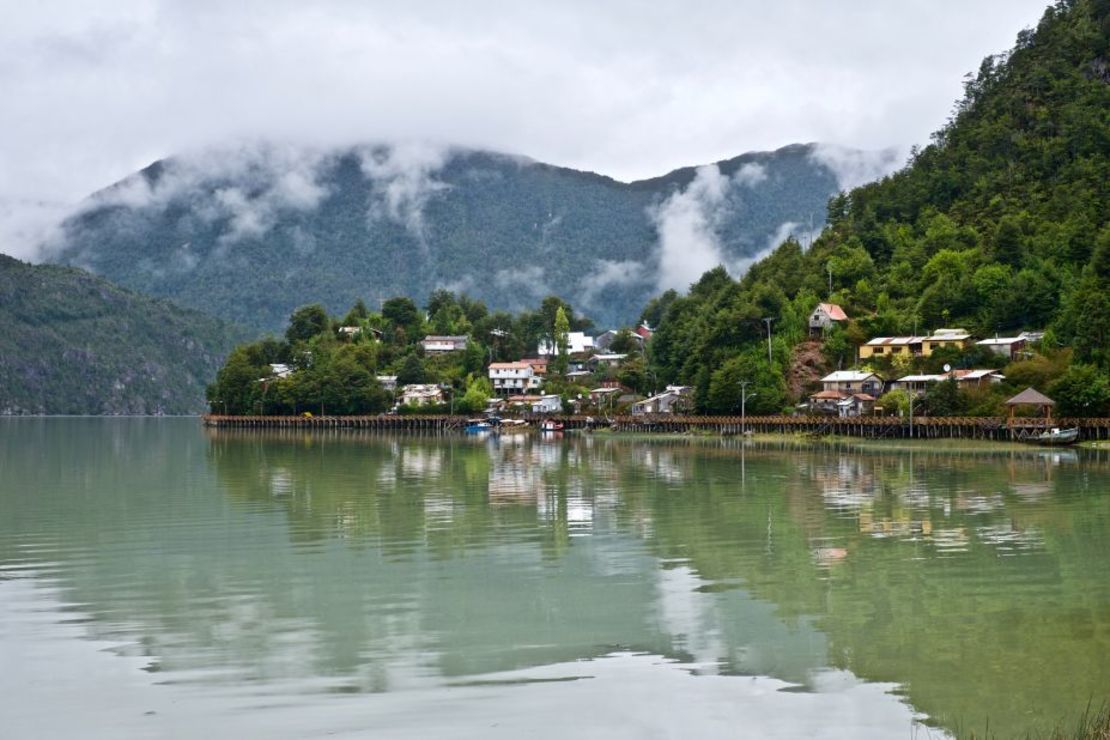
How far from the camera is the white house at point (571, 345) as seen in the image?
18138 cm

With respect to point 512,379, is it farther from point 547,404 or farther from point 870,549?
point 870,549

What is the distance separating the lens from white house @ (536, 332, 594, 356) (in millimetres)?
181375

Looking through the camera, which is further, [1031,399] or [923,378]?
[923,378]

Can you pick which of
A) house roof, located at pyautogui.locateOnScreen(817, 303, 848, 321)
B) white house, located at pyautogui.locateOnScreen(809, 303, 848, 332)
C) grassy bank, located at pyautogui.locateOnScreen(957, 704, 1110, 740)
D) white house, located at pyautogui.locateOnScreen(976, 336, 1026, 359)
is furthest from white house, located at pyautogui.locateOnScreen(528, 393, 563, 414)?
grassy bank, located at pyautogui.locateOnScreen(957, 704, 1110, 740)

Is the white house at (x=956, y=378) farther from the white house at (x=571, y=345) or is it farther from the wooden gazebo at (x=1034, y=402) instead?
the white house at (x=571, y=345)

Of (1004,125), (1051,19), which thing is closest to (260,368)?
(1004,125)

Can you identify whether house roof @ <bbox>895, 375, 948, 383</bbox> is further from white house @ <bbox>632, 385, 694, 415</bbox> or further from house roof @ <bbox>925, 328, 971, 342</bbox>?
white house @ <bbox>632, 385, 694, 415</bbox>

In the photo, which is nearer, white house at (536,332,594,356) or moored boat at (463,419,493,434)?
moored boat at (463,419,493,434)

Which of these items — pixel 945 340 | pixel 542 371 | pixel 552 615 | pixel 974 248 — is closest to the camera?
pixel 552 615

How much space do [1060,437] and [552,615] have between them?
62476 mm

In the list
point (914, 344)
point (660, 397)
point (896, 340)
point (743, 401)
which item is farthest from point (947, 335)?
point (660, 397)

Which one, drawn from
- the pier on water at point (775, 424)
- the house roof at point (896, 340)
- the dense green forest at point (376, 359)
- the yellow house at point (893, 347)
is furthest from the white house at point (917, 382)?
the dense green forest at point (376, 359)

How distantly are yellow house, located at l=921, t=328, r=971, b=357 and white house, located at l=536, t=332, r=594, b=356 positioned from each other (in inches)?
3213

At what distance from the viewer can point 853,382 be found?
100m
